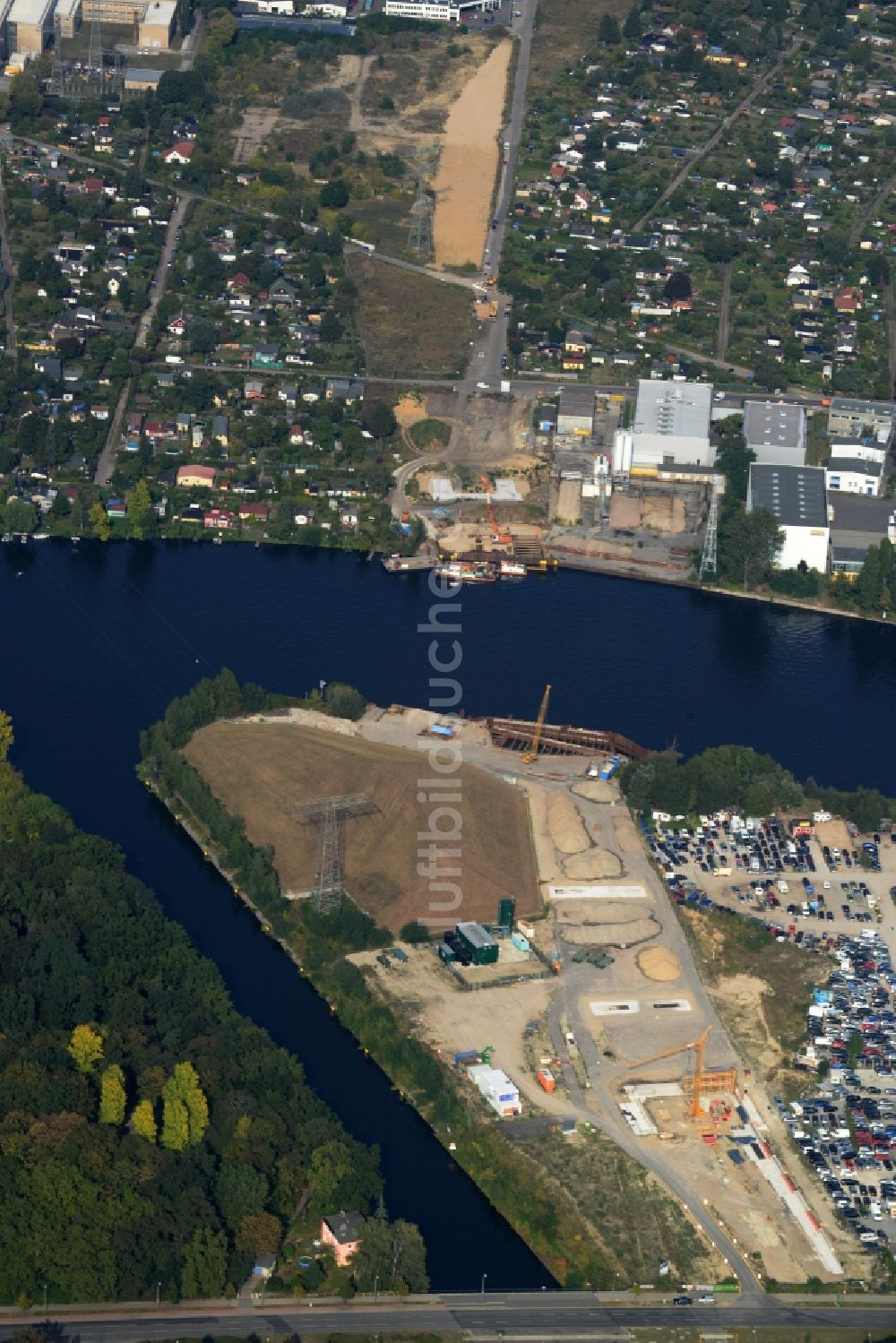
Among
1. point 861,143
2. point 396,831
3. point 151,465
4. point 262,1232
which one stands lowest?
point 262,1232

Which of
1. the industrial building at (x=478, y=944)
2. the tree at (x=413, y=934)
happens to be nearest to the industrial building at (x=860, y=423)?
the industrial building at (x=478, y=944)

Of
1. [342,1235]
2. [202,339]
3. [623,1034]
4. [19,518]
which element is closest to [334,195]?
[202,339]

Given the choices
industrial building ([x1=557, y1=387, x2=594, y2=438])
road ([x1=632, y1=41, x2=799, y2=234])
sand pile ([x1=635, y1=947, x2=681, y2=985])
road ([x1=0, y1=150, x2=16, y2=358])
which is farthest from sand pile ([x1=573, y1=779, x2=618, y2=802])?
road ([x1=632, y1=41, x2=799, y2=234])

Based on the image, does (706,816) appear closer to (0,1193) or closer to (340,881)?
(340,881)

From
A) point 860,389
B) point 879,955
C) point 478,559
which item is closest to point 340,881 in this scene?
point 879,955

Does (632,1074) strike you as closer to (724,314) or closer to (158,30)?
(724,314)

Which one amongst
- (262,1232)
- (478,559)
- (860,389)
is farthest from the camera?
(860,389)
